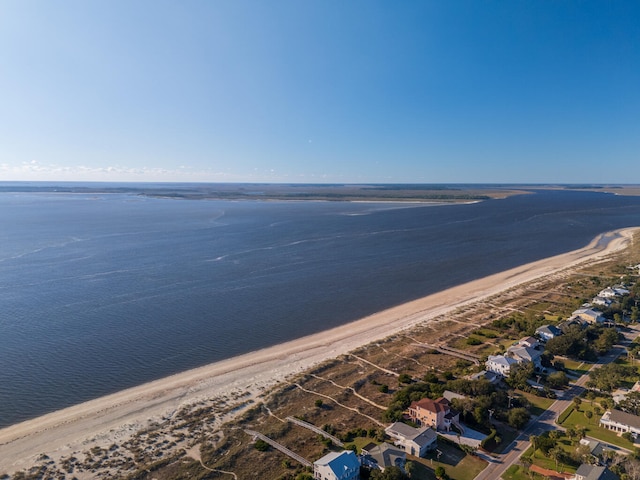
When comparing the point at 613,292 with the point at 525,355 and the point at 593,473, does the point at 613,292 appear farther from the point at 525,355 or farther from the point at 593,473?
the point at 593,473

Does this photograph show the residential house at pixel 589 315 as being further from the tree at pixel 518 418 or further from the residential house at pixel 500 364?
the tree at pixel 518 418

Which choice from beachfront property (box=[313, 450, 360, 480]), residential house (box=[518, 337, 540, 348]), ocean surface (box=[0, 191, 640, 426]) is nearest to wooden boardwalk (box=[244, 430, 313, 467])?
beachfront property (box=[313, 450, 360, 480])

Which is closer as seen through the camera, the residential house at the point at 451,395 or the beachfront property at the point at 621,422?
the beachfront property at the point at 621,422

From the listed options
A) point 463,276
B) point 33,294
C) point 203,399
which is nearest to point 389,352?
point 203,399

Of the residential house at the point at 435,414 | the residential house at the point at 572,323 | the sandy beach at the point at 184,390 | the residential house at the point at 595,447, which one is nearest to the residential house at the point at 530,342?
the residential house at the point at 572,323

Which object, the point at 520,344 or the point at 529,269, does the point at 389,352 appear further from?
the point at 529,269

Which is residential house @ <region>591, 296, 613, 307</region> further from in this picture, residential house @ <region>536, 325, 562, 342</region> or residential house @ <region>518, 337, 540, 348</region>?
residential house @ <region>518, 337, 540, 348</region>

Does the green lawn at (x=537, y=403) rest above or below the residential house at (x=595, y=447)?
below
